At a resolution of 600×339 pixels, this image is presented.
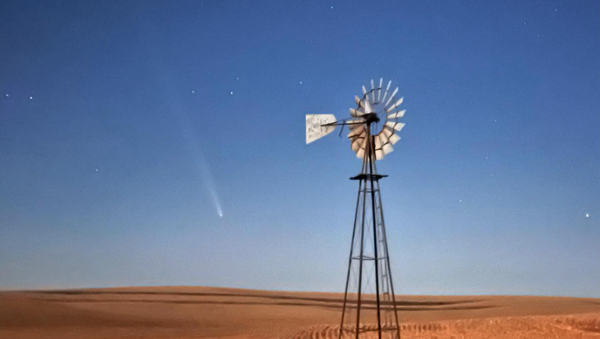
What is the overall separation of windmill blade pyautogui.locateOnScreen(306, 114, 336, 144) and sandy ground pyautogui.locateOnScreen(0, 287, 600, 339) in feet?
→ 25.6

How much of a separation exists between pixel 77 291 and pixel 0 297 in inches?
556

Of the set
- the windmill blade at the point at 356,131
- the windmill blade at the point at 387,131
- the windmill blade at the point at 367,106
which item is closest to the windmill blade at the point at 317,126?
the windmill blade at the point at 356,131

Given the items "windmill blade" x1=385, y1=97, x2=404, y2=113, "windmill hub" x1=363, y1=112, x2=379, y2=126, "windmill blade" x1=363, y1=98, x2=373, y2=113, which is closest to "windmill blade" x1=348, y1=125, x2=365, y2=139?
"windmill hub" x1=363, y1=112, x2=379, y2=126

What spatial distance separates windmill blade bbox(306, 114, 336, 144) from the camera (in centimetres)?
1354

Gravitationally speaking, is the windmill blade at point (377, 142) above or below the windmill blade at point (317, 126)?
below

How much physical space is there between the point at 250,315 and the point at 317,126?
2127cm

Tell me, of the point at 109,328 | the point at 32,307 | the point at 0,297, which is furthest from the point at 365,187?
the point at 0,297

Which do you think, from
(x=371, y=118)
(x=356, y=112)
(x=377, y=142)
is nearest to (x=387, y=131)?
(x=377, y=142)

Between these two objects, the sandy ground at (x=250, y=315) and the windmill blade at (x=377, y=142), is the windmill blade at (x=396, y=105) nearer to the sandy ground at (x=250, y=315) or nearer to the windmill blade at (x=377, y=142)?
the windmill blade at (x=377, y=142)

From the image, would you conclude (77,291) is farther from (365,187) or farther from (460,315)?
(365,187)

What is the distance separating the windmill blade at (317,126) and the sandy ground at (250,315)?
7.81m

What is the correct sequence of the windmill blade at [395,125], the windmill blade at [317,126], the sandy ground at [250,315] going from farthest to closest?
the sandy ground at [250,315], the windmill blade at [317,126], the windmill blade at [395,125]

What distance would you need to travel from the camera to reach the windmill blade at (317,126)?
44.4ft

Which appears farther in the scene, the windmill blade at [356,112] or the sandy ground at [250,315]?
the sandy ground at [250,315]
